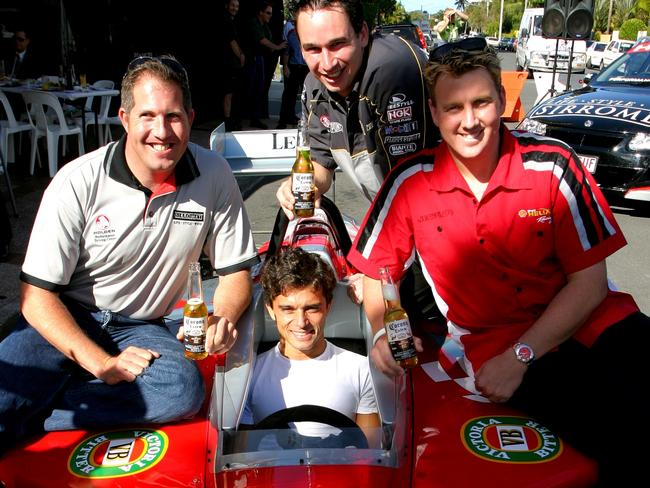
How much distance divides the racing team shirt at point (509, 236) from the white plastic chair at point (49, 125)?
23.2ft

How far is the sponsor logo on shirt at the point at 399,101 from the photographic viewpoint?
338 cm

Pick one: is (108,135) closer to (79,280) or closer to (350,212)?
(350,212)

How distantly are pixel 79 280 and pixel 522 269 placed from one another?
1.76 meters

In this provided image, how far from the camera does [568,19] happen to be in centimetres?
1252

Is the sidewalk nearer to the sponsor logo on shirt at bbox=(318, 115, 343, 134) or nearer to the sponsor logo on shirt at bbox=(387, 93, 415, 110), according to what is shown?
the sponsor logo on shirt at bbox=(318, 115, 343, 134)

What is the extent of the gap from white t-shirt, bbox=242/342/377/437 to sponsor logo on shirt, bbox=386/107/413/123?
1185 millimetres

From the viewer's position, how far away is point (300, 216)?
319cm

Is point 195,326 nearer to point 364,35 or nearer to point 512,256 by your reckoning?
point 512,256

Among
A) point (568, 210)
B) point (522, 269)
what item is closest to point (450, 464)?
→ point (522, 269)

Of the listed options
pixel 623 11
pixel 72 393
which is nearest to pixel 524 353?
pixel 72 393

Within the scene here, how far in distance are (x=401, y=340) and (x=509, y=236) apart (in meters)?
0.62

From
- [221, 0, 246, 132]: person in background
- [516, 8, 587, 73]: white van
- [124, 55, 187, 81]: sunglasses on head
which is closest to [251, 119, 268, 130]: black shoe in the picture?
[221, 0, 246, 132]: person in background

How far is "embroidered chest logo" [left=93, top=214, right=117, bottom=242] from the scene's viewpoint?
2826 millimetres

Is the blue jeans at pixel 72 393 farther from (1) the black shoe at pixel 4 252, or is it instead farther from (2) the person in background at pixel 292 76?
(2) the person in background at pixel 292 76
